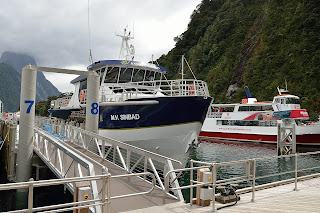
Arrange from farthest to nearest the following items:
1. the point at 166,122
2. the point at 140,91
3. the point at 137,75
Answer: the point at 137,75
the point at 140,91
the point at 166,122

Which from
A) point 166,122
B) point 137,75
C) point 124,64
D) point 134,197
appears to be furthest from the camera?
point 137,75

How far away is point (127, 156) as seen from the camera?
806 cm

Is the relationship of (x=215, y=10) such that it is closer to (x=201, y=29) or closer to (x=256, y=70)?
(x=201, y=29)

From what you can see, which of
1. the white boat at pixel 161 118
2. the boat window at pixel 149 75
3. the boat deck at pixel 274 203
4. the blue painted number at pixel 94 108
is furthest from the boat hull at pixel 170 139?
the boat window at pixel 149 75

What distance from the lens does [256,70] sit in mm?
45719

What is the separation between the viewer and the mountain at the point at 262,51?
39.1 meters

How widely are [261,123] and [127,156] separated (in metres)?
26.4

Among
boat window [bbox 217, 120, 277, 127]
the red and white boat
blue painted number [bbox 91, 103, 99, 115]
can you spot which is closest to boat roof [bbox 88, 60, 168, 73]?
blue painted number [bbox 91, 103, 99, 115]

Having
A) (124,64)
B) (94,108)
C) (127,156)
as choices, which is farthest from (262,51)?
(127,156)

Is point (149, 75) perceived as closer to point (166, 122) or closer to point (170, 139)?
point (166, 122)

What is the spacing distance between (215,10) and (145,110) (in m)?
74.6

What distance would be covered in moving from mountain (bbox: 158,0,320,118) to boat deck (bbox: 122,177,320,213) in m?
30.3

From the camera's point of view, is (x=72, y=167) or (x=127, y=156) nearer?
(x=127, y=156)

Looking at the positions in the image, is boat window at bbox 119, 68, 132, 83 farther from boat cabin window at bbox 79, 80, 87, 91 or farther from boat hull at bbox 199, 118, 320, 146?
boat hull at bbox 199, 118, 320, 146
